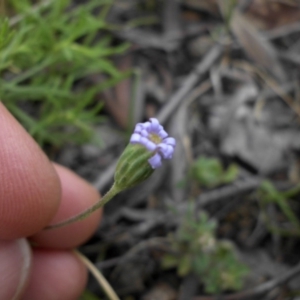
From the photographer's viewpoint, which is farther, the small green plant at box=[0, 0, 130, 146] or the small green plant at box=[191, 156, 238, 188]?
the small green plant at box=[191, 156, 238, 188]

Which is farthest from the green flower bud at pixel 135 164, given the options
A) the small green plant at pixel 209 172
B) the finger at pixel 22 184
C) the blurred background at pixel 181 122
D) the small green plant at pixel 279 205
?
the small green plant at pixel 279 205

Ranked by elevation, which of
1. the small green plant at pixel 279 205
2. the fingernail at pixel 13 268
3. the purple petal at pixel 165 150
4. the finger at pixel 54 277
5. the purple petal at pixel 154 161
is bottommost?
the small green plant at pixel 279 205

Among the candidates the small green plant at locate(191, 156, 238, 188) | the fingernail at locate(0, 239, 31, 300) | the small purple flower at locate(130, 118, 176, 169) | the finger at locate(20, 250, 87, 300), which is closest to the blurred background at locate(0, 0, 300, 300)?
the small green plant at locate(191, 156, 238, 188)

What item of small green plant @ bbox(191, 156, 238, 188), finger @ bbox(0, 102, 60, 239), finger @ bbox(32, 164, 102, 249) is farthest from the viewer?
small green plant @ bbox(191, 156, 238, 188)

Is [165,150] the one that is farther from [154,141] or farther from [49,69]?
[49,69]

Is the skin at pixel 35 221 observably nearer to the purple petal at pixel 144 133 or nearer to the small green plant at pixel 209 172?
the purple petal at pixel 144 133

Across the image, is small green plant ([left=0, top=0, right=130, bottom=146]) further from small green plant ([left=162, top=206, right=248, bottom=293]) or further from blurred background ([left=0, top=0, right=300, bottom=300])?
small green plant ([left=162, top=206, right=248, bottom=293])

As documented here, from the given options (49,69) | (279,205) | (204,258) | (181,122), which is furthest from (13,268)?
(279,205)
